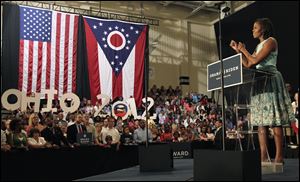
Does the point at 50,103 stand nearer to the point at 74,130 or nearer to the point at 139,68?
the point at 74,130

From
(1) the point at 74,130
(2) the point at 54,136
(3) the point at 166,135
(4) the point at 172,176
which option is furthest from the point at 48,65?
(4) the point at 172,176

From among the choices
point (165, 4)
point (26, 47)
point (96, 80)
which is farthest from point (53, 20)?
point (165, 4)

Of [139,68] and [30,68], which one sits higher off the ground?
[139,68]

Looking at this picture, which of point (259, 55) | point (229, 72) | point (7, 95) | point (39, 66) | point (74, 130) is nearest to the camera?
point (229, 72)

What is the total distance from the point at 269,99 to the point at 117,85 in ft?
23.5

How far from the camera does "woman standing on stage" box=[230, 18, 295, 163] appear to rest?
2637 mm

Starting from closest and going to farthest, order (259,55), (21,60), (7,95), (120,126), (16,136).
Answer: (259,55) → (16,136) → (7,95) → (120,126) → (21,60)

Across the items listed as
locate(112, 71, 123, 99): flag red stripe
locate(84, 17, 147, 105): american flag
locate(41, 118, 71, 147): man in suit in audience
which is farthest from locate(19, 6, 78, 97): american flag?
locate(41, 118, 71, 147): man in suit in audience

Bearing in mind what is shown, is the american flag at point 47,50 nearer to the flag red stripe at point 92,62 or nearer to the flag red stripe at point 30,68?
the flag red stripe at point 30,68

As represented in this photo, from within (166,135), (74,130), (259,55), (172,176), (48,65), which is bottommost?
(172,176)

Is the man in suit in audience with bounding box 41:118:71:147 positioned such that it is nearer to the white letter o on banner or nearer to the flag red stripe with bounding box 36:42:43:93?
the white letter o on banner

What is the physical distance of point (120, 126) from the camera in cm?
590

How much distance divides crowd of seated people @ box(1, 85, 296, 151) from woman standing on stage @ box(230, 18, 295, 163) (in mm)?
1159

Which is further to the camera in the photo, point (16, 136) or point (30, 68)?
point (30, 68)
